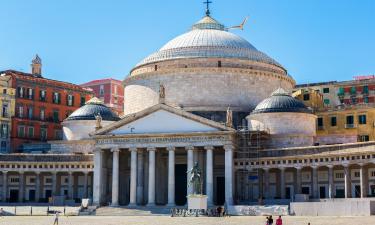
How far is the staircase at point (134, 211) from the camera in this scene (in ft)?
260

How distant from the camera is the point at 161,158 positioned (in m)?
89.2

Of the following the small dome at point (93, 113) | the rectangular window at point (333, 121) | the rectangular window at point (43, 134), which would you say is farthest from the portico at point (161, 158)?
the rectangular window at point (43, 134)

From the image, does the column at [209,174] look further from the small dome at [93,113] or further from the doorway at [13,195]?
the doorway at [13,195]

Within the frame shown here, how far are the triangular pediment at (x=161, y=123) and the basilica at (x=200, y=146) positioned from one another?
0.12 meters

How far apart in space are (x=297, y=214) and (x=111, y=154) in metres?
28.5

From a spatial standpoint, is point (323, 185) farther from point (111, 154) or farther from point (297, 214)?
point (111, 154)

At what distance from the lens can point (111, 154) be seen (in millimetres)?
90438

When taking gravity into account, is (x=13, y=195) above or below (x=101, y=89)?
below

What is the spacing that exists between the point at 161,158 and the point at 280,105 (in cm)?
1600

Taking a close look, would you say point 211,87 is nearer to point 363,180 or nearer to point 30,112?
point 363,180

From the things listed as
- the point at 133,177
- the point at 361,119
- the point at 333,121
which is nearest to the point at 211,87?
the point at 333,121

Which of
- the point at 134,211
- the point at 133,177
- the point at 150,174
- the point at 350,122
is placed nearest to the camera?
the point at 134,211

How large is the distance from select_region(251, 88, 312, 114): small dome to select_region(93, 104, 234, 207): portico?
747 centimetres

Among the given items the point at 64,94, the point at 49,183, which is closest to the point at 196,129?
the point at 49,183
